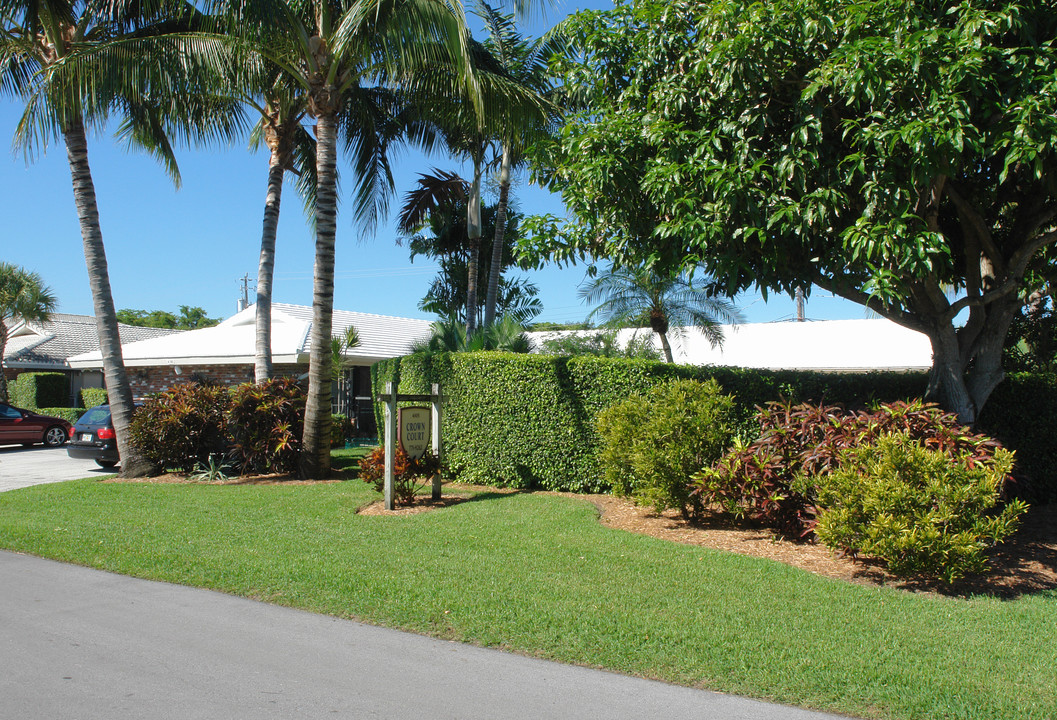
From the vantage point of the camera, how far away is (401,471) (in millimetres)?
10641

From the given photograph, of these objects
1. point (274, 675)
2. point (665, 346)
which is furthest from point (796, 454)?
point (665, 346)

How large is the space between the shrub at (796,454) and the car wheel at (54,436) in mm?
21325

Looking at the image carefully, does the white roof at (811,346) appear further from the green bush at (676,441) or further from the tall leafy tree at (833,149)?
the green bush at (676,441)

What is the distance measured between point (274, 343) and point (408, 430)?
12215mm

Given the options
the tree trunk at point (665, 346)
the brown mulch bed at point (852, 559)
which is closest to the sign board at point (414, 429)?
the brown mulch bed at point (852, 559)

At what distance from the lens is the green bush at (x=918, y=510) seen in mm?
6309

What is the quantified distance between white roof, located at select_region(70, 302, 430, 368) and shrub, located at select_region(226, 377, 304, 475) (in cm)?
694

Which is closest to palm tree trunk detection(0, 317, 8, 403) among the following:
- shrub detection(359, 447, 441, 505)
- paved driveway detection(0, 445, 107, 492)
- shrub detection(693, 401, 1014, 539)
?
paved driveway detection(0, 445, 107, 492)

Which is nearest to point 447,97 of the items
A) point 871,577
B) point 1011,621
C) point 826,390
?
point 826,390

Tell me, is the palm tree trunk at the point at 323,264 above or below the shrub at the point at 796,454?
above

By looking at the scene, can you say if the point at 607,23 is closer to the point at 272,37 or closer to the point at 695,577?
the point at 272,37

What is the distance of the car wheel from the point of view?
22.4 meters

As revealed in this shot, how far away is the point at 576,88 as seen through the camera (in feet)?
33.3

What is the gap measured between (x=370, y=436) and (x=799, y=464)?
16.7m
